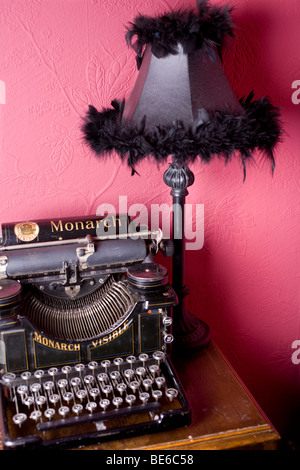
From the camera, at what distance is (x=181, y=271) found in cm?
177

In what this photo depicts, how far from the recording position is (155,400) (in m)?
1.44

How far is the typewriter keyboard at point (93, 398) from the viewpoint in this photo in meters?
1.31

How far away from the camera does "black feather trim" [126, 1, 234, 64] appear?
1.33 m

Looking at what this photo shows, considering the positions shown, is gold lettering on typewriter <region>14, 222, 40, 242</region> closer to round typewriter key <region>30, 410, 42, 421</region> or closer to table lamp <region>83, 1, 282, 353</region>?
table lamp <region>83, 1, 282, 353</region>

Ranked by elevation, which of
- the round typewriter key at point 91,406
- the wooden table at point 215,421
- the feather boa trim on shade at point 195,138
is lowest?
the wooden table at point 215,421

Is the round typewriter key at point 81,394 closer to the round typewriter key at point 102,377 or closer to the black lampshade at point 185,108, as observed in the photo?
the round typewriter key at point 102,377

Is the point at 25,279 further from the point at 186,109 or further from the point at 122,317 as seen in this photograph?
the point at 186,109

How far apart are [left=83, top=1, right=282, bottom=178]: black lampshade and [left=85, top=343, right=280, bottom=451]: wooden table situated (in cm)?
79

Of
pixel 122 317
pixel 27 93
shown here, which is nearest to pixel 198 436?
pixel 122 317

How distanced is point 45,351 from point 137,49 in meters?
1.01

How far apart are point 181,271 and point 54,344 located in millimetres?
581

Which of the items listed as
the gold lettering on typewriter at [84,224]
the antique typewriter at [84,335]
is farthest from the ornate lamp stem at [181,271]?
the gold lettering on typewriter at [84,224]

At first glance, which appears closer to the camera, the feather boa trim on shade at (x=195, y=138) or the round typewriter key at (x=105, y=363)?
the feather boa trim on shade at (x=195, y=138)

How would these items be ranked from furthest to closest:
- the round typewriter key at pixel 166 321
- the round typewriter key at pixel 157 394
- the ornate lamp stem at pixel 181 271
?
the ornate lamp stem at pixel 181 271 → the round typewriter key at pixel 166 321 → the round typewriter key at pixel 157 394
